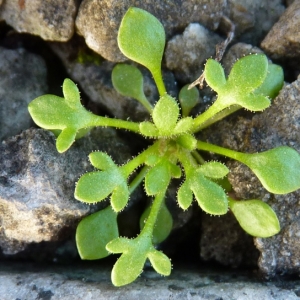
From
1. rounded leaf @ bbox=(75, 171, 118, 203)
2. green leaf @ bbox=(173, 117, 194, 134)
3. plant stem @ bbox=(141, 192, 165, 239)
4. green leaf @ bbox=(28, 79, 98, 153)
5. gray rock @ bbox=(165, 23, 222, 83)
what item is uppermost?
gray rock @ bbox=(165, 23, 222, 83)

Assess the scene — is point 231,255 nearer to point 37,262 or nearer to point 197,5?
point 37,262

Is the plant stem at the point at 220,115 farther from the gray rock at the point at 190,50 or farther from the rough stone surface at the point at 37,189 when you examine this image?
the rough stone surface at the point at 37,189

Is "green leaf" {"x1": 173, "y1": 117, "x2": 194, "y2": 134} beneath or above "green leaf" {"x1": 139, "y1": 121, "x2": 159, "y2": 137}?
above

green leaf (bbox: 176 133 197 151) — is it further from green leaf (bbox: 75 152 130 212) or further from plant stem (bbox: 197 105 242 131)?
green leaf (bbox: 75 152 130 212)

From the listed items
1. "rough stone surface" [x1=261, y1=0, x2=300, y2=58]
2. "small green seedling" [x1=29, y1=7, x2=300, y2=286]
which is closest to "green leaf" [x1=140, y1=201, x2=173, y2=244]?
"small green seedling" [x1=29, y1=7, x2=300, y2=286]

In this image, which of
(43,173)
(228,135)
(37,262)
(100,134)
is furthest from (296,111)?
(37,262)

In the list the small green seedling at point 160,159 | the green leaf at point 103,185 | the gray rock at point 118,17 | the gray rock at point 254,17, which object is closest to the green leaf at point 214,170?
the small green seedling at point 160,159
